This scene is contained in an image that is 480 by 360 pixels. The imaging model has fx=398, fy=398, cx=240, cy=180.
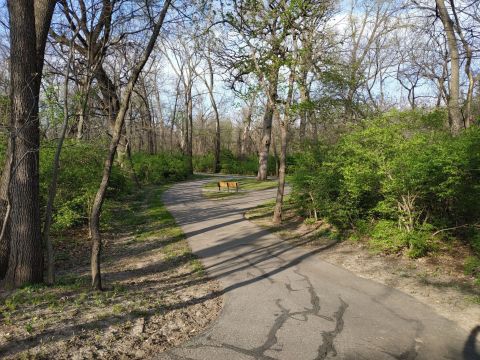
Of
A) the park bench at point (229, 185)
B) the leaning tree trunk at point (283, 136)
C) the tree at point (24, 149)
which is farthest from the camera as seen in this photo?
the park bench at point (229, 185)

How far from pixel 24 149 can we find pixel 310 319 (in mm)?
5419

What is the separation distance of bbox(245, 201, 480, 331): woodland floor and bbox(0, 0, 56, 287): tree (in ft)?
19.8

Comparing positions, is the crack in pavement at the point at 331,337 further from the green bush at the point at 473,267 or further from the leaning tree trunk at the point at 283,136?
the leaning tree trunk at the point at 283,136

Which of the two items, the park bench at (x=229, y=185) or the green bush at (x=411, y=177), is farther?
the park bench at (x=229, y=185)

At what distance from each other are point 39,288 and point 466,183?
322 inches

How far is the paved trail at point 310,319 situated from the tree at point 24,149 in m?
3.43

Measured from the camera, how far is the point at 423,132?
933cm

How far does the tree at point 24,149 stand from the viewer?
6.73 metres

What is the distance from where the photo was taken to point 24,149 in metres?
6.79

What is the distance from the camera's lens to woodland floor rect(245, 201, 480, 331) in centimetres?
588

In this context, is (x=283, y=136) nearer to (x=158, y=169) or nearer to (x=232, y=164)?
(x=158, y=169)

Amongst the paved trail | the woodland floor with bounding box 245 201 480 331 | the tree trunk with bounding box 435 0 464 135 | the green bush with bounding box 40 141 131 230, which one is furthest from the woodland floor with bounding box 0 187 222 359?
the tree trunk with bounding box 435 0 464 135

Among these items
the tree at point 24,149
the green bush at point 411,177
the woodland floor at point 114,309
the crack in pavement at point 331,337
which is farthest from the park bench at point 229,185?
the crack in pavement at point 331,337

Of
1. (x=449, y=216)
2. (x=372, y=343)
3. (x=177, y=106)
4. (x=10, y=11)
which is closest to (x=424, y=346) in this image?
(x=372, y=343)
